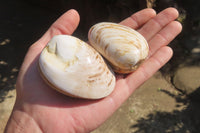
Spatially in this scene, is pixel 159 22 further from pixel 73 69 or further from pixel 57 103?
pixel 57 103

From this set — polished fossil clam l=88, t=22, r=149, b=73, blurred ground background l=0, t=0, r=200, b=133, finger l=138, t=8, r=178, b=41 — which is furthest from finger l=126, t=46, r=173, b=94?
blurred ground background l=0, t=0, r=200, b=133

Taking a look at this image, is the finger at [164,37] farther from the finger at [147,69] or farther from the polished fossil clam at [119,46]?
the polished fossil clam at [119,46]

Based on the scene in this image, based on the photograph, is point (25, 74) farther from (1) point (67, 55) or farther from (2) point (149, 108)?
(2) point (149, 108)

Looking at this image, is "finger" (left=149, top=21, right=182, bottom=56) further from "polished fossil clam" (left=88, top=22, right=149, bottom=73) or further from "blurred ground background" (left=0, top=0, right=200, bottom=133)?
"blurred ground background" (left=0, top=0, right=200, bottom=133)

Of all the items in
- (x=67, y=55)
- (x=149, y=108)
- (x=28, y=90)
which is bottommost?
(x=149, y=108)

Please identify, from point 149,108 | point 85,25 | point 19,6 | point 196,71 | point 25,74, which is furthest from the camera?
point 19,6

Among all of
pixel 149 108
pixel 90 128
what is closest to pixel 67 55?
pixel 90 128
